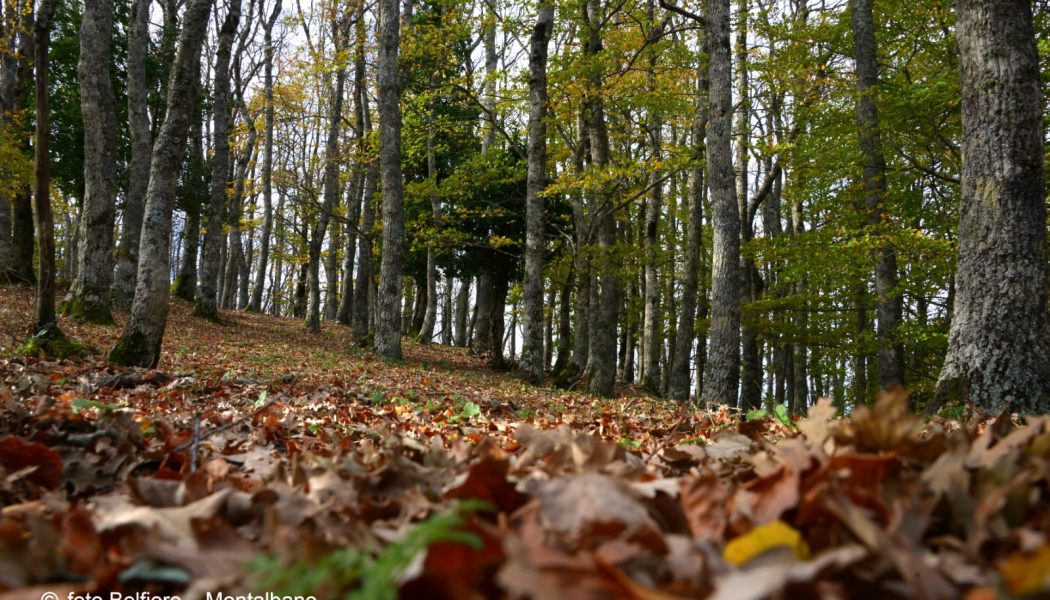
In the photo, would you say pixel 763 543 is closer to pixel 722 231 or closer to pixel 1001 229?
pixel 1001 229

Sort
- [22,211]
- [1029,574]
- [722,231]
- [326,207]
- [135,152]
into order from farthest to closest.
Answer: [326,207] < [22,211] < [135,152] < [722,231] < [1029,574]

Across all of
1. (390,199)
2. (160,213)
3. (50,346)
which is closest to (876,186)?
(390,199)

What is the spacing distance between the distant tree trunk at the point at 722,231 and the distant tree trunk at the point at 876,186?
4.33 meters

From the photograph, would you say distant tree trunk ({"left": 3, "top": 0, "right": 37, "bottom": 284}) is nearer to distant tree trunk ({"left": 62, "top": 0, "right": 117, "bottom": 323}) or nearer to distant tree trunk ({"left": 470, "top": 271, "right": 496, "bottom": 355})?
distant tree trunk ({"left": 62, "top": 0, "right": 117, "bottom": 323})

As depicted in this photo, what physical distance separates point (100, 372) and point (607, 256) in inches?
404

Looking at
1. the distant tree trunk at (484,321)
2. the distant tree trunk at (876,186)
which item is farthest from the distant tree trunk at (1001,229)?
the distant tree trunk at (484,321)

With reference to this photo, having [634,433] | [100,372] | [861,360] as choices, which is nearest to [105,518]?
[634,433]

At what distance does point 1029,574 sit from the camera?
709 mm

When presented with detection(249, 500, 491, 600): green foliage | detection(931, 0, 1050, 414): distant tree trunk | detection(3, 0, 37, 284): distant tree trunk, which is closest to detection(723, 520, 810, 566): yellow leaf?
detection(249, 500, 491, 600): green foliage

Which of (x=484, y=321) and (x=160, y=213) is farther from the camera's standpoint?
(x=484, y=321)

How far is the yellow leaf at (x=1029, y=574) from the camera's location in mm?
698

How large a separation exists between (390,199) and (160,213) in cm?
687

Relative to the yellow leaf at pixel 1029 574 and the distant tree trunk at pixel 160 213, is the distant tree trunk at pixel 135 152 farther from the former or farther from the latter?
the yellow leaf at pixel 1029 574

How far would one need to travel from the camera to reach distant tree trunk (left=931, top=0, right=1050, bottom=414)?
452 cm
